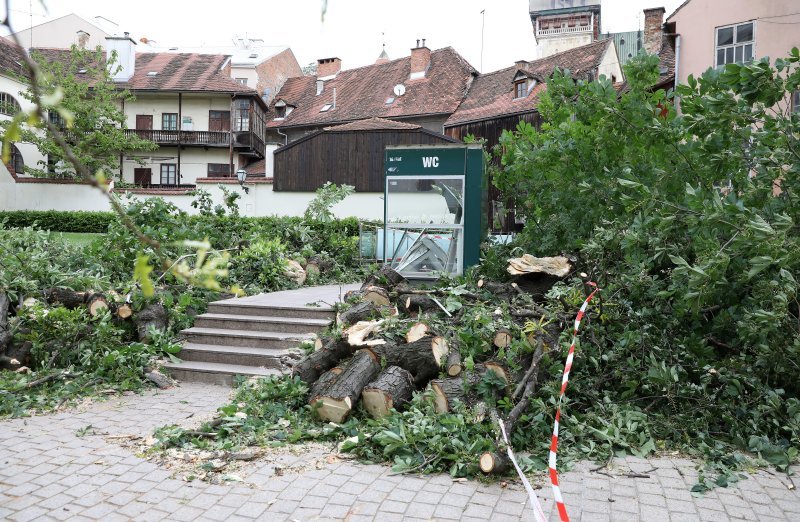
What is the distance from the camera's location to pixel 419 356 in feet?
22.1

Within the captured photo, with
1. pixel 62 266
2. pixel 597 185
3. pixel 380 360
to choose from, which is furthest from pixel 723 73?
pixel 62 266

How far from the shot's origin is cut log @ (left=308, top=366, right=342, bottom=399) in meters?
6.67

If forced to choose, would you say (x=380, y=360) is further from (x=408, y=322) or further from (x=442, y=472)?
(x=442, y=472)

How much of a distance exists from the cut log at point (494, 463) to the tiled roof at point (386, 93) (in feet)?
115

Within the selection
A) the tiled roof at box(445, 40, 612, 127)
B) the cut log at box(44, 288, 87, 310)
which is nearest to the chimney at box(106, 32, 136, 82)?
the tiled roof at box(445, 40, 612, 127)

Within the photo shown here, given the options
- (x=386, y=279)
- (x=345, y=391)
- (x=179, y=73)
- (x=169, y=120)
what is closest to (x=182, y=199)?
(x=169, y=120)

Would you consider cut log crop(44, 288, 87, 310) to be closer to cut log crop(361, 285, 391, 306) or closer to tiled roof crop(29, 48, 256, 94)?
cut log crop(361, 285, 391, 306)

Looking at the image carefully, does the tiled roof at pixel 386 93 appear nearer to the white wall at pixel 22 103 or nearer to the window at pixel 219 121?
the window at pixel 219 121

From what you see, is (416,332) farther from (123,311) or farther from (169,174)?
(169,174)

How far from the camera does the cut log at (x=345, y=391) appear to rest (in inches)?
249

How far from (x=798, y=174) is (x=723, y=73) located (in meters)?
1.21

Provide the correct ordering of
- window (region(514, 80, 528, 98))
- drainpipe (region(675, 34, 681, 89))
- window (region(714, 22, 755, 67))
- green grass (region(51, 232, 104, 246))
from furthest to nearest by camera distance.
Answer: window (region(514, 80, 528, 98)) → drainpipe (region(675, 34, 681, 89)) → window (region(714, 22, 755, 67)) → green grass (region(51, 232, 104, 246))

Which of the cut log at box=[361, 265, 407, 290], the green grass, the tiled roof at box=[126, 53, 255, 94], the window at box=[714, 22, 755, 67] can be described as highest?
the tiled roof at box=[126, 53, 255, 94]

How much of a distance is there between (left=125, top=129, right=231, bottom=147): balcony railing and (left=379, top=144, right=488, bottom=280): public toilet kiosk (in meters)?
37.4
